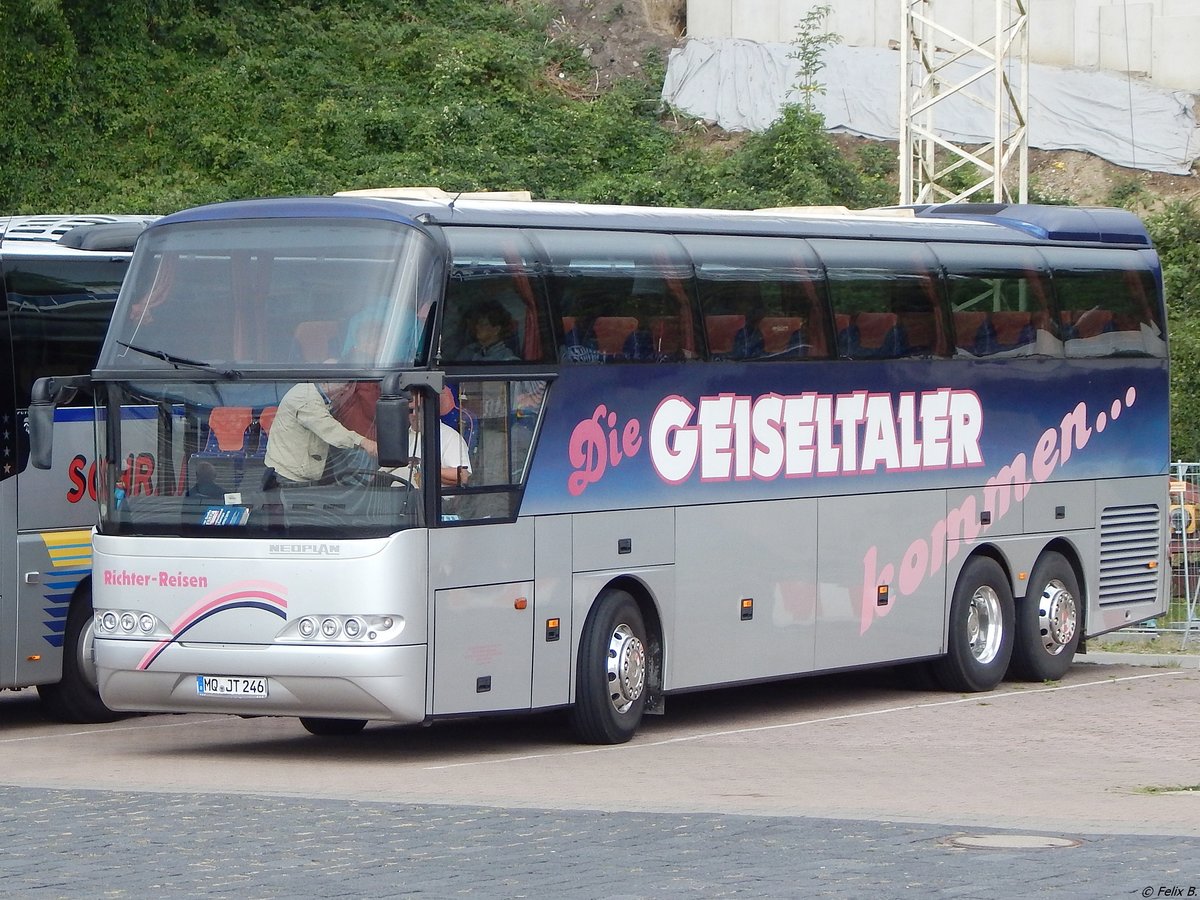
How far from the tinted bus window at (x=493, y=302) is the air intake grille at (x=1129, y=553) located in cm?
783

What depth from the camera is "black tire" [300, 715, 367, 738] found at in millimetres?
15219

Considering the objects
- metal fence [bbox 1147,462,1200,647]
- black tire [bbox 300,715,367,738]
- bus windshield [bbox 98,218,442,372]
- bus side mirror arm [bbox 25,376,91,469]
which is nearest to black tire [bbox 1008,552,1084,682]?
metal fence [bbox 1147,462,1200,647]

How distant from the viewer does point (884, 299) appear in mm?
17016

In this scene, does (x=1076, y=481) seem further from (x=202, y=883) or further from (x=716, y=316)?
(x=202, y=883)

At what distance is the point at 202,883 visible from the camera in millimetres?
8641

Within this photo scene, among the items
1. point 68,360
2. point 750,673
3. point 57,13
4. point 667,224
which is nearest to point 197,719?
point 68,360

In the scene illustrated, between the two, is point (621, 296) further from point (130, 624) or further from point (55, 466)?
point (55, 466)

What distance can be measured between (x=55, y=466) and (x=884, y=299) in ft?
21.9

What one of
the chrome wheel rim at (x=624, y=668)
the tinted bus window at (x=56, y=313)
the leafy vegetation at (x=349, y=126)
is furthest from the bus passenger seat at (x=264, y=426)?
the leafy vegetation at (x=349, y=126)

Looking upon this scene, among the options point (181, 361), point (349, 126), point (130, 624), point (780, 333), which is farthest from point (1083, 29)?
point (130, 624)

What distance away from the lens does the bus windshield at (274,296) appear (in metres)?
13.0

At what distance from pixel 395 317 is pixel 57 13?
24026 mm

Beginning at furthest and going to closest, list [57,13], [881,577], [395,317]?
[57,13], [881,577], [395,317]

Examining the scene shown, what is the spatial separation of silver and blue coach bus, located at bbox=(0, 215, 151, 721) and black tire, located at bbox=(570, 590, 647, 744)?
4230mm
